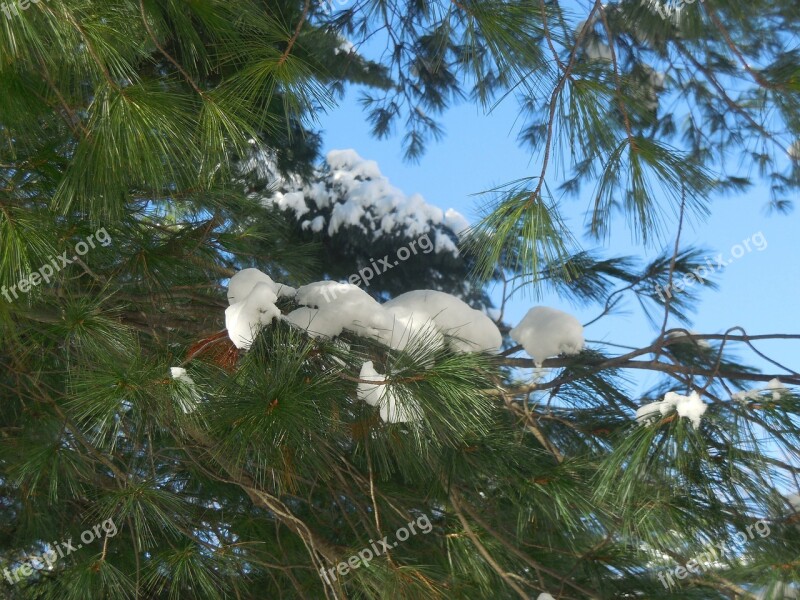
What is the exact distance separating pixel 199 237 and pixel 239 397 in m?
0.86

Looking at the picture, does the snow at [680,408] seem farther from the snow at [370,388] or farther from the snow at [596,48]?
Result: the snow at [596,48]

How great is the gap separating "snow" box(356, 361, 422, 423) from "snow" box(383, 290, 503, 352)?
22cm

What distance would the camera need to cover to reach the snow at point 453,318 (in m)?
1.55

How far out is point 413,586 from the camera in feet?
5.25

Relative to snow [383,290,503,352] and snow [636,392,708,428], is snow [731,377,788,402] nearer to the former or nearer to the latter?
snow [636,392,708,428]

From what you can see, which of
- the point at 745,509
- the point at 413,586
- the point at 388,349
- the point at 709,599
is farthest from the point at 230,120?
the point at 709,599

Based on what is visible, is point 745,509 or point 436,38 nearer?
point 745,509

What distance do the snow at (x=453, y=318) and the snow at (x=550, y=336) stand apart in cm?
9

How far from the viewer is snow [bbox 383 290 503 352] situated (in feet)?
5.08

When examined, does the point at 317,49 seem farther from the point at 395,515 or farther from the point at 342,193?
the point at 342,193

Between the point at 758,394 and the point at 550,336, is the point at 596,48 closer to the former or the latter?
the point at 550,336

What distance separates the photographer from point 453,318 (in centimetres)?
158

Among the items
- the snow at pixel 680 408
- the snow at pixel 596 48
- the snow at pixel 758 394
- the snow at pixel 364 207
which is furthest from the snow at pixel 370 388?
the snow at pixel 364 207

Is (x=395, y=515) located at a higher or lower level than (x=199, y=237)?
lower
